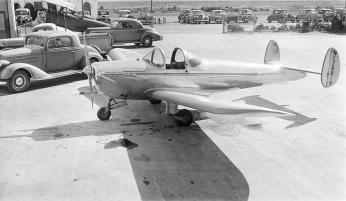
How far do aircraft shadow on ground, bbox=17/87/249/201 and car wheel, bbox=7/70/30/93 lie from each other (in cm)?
380

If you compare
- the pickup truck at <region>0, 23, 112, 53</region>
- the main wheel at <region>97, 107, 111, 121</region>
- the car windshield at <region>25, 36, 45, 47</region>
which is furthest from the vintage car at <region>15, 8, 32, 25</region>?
the main wheel at <region>97, 107, 111, 121</region>

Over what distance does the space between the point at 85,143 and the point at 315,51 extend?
1754 centimetres

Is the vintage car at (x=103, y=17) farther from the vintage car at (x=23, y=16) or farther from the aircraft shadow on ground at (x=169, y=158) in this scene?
the aircraft shadow on ground at (x=169, y=158)

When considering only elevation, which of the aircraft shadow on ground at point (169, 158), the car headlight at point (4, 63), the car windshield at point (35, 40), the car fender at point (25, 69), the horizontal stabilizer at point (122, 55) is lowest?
the aircraft shadow on ground at point (169, 158)

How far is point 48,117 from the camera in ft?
29.9

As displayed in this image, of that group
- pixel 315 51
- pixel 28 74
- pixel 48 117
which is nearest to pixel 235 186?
pixel 48 117

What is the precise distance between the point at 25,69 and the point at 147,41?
40.9 feet

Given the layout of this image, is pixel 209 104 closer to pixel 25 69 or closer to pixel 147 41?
pixel 25 69

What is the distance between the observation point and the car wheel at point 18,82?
11.2 m

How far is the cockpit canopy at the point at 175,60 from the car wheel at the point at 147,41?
14.5 metres

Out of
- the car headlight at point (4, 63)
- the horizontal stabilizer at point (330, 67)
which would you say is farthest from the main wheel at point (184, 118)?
the car headlight at point (4, 63)

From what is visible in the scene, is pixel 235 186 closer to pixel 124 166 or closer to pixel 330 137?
pixel 124 166

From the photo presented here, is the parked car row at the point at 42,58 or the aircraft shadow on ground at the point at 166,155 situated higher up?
the parked car row at the point at 42,58

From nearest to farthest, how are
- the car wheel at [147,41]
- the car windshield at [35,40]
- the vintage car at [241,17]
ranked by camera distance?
1. the car windshield at [35,40]
2. the car wheel at [147,41]
3. the vintage car at [241,17]
